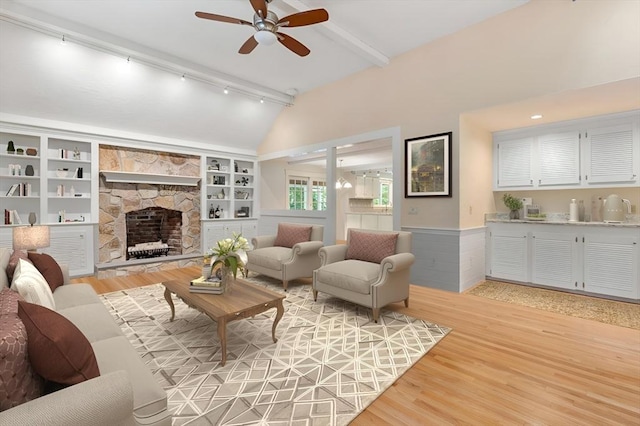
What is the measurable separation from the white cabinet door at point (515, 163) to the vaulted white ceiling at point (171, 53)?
204 centimetres

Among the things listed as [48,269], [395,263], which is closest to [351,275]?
[395,263]

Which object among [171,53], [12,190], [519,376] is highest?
[171,53]

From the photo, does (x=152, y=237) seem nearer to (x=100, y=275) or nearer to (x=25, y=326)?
(x=100, y=275)

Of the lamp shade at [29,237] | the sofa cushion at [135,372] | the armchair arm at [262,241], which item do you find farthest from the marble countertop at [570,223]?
the lamp shade at [29,237]

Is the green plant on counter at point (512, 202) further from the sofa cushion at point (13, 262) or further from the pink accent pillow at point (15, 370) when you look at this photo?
the sofa cushion at point (13, 262)

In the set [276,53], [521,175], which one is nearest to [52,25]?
[276,53]

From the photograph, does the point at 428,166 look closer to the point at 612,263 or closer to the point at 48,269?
the point at 612,263

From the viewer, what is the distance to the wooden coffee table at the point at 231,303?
2.34 meters

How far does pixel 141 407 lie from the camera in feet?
4.17

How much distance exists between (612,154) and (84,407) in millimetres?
5820

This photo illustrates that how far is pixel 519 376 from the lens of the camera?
2.23 m

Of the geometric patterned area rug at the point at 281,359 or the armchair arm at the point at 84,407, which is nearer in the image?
the armchair arm at the point at 84,407

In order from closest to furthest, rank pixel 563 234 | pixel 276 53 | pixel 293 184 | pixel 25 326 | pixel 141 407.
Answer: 1. pixel 25 326
2. pixel 141 407
3. pixel 563 234
4. pixel 276 53
5. pixel 293 184

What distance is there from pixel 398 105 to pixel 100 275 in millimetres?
5815
